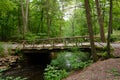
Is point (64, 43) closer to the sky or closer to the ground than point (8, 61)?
closer to the sky

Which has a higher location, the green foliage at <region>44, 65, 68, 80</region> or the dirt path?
the dirt path

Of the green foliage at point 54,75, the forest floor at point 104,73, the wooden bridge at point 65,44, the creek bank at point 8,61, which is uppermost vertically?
the wooden bridge at point 65,44

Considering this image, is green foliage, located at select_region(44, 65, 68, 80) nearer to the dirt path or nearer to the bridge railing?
the dirt path

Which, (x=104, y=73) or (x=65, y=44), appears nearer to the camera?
(x=104, y=73)

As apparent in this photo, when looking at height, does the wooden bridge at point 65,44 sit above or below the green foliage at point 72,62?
above

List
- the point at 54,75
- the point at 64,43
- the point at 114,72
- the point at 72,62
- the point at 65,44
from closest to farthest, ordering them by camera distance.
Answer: the point at 114,72
the point at 54,75
the point at 72,62
the point at 65,44
the point at 64,43

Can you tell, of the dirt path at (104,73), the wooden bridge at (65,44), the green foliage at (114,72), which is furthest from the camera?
the wooden bridge at (65,44)

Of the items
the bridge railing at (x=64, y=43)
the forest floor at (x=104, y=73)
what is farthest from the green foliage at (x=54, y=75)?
the bridge railing at (x=64, y=43)

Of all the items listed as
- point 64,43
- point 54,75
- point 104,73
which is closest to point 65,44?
point 64,43

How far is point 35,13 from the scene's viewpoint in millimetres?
33000

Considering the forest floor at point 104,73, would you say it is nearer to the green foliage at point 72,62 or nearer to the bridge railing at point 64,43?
the green foliage at point 72,62

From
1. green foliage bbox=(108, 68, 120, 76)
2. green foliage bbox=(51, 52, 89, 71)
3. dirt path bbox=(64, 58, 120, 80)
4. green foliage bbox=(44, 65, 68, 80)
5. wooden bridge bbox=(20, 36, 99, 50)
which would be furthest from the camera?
wooden bridge bbox=(20, 36, 99, 50)

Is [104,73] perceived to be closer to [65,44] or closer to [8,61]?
[65,44]

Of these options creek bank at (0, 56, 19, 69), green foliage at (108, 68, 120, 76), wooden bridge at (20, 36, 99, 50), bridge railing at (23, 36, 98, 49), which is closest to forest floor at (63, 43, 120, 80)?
green foliage at (108, 68, 120, 76)
